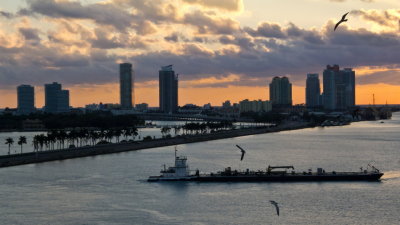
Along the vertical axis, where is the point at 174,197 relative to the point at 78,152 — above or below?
below

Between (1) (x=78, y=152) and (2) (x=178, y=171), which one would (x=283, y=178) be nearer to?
(2) (x=178, y=171)

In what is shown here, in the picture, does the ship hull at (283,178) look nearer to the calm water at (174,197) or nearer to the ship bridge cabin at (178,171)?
the ship bridge cabin at (178,171)

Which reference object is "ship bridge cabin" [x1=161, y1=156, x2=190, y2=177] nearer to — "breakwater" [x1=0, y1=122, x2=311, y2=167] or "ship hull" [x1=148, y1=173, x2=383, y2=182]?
"ship hull" [x1=148, y1=173, x2=383, y2=182]

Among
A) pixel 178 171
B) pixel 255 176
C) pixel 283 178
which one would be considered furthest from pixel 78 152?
pixel 283 178

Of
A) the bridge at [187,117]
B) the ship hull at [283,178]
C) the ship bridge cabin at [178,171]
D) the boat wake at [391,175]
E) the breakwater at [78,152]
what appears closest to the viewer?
the ship hull at [283,178]

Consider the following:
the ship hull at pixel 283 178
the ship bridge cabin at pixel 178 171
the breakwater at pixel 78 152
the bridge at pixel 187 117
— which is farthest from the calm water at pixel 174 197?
the bridge at pixel 187 117

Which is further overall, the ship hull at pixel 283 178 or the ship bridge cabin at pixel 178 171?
the ship bridge cabin at pixel 178 171

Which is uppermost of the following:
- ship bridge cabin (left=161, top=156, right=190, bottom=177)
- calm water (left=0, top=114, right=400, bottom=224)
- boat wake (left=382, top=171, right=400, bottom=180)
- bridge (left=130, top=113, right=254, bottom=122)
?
bridge (left=130, top=113, right=254, bottom=122)

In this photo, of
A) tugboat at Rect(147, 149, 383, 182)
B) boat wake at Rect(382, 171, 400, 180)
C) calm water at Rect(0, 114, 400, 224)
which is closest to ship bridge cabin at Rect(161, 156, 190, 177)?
tugboat at Rect(147, 149, 383, 182)

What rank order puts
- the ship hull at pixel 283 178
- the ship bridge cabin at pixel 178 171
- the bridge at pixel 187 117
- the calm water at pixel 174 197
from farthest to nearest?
1. the bridge at pixel 187 117
2. the ship bridge cabin at pixel 178 171
3. the ship hull at pixel 283 178
4. the calm water at pixel 174 197

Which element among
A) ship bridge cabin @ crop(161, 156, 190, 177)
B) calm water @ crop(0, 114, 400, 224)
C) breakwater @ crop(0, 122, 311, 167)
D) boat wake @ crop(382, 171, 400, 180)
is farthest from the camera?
breakwater @ crop(0, 122, 311, 167)

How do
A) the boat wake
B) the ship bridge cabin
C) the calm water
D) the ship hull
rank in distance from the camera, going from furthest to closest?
the boat wake → the ship bridge cabin → the ship hull → the calm water

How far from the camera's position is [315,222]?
27672mm

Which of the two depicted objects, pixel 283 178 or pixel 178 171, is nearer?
pixel 283 178
